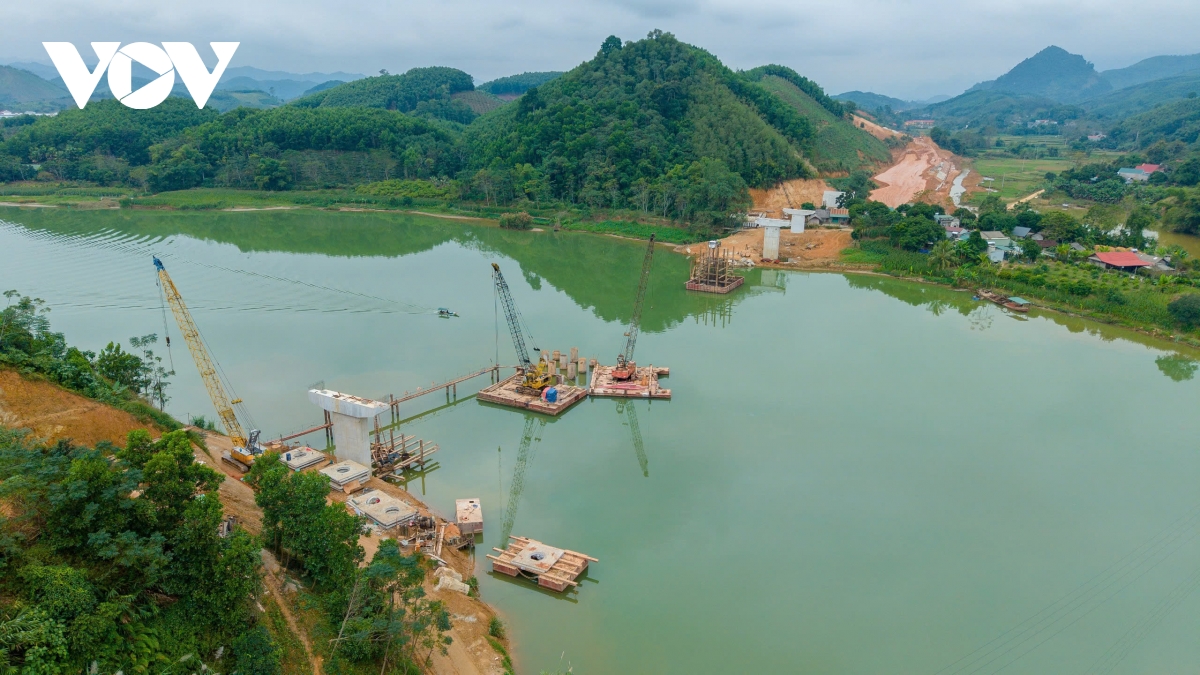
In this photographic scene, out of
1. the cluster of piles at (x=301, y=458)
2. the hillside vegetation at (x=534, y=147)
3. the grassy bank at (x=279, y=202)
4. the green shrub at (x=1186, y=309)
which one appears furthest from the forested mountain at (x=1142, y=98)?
the cluster of piles at (x=301, y=458)

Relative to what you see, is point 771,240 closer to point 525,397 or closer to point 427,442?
point 525,397

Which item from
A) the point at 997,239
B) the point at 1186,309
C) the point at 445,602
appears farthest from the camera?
the point at 997,239

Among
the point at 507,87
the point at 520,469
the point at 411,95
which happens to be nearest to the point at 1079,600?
the point at 520,469

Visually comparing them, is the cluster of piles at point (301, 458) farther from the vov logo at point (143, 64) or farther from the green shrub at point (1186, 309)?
the green shrub at point (1186, 309)

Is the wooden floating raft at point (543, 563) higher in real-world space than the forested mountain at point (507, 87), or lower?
lower

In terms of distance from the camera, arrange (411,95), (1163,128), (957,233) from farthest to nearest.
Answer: (411,95), (1163,128), (957,233)

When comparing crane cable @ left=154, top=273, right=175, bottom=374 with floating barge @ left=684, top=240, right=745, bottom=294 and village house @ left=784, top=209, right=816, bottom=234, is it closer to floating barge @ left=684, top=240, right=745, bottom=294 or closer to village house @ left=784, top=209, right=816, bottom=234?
floating barge @ left=684, top=240, right=745, bottom=294

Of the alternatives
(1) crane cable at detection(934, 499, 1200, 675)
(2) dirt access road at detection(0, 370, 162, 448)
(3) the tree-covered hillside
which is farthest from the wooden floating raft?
(3) the tree-covered hillside
